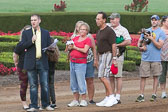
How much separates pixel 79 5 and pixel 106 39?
40.7 meters

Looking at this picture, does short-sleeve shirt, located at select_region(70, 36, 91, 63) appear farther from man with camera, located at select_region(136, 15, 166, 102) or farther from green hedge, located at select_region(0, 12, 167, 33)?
green hedge, located at select_region(0, 12, 167, 33)

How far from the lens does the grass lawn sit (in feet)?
154

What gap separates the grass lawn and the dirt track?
31677 mm

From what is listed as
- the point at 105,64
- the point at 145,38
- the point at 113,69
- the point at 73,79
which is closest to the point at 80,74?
the point at 73,79

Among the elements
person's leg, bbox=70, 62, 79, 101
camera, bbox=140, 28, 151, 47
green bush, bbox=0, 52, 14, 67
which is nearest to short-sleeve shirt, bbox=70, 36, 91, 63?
person's leg, bbox=70, 62, 79, 101

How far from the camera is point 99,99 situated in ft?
38.4

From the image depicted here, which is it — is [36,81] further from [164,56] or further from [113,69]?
[164,56]

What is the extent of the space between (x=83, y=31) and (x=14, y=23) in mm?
16091

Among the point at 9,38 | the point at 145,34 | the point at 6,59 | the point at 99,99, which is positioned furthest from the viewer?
the point at 9,38

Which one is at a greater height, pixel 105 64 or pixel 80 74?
pixel 105 64

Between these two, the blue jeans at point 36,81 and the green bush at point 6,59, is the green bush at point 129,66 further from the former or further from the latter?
the blue jeans at point 36,81

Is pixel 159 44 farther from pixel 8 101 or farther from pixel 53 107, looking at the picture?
pixel 8 101

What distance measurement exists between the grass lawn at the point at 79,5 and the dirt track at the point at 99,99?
31.7 meters

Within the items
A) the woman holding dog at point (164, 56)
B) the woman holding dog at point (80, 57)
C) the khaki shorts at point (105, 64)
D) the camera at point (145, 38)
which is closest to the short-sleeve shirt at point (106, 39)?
the khaki shorts at point (105, 64)
